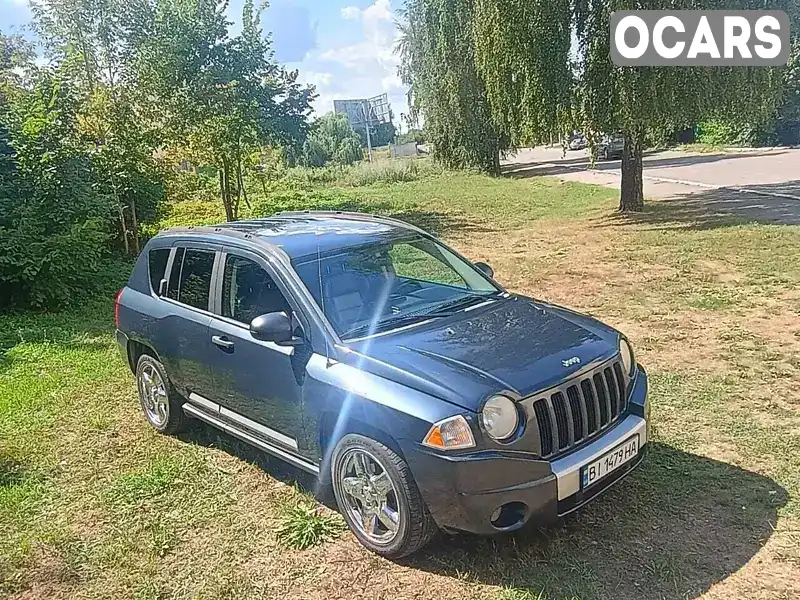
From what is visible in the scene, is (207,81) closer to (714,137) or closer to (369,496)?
(369,496)

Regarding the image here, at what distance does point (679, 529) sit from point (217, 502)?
274 cm

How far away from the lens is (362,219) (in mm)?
5191

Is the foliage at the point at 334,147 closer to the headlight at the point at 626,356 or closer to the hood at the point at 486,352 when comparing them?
the hood at the point at 486,352

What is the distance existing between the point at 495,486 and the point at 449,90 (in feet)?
91.1

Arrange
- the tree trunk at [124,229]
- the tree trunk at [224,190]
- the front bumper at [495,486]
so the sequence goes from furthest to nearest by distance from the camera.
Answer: the tree trunk at [224,190] < the tree trunk at [124,229] < the front bumper at [495,486]

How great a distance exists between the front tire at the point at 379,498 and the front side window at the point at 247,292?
977 mm

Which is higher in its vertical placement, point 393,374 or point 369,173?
point 369,173

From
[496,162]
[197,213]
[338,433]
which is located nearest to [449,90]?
[496,162]

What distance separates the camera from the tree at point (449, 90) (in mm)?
27312

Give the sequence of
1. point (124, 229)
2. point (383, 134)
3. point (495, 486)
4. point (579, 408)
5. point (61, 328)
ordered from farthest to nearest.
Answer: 1. point (383, 134)
2. point (124, 229)
3. point (61, 328)
4. point (579, 408)
5. point (495, 486)

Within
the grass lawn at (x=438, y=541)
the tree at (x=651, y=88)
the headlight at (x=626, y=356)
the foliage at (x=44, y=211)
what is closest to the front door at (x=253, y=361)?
the grass lawn at (x=438, y=541)

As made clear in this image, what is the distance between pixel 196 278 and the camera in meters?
4.94

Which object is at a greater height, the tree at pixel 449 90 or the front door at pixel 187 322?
the tree at pixel 449 90

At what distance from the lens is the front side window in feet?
14.1
